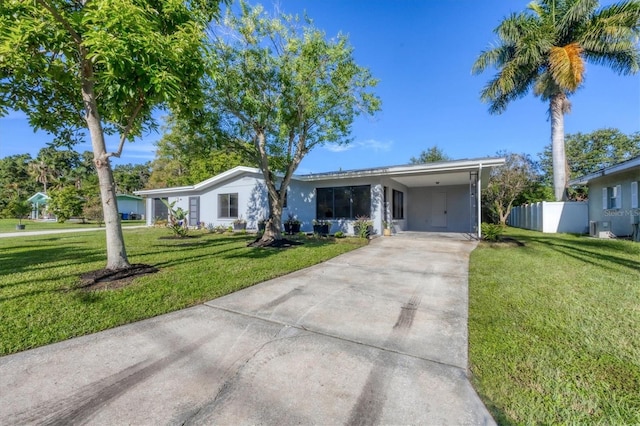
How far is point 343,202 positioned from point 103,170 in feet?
31.0

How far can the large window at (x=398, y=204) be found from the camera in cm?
1351

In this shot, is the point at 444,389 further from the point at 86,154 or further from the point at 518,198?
the point at 86,154

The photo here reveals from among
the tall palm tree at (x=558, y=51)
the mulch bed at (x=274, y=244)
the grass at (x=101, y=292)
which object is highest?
the tall palm tree at (x=558, y=51)

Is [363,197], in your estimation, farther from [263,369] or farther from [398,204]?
[263,369]

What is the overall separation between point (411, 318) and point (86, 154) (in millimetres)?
54636

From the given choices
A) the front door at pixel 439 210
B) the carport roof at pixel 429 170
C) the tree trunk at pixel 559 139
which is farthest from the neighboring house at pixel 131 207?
the tree trunk at pixel 559 139

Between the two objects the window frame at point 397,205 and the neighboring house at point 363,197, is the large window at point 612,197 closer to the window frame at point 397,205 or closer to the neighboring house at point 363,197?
the neighboring house at point 363,197

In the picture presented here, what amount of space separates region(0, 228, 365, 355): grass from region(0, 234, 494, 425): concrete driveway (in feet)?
1.35

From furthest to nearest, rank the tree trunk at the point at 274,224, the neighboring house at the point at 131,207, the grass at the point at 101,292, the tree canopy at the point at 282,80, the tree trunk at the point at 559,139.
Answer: the neighboring house at the point at 131,207, the tree trunk at the point at 559,139, the tree trunk at the point at 274,224, the tree canopy at the point at 282,80, the grass at the point at 101,292

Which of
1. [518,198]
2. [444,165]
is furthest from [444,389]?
[518,198]

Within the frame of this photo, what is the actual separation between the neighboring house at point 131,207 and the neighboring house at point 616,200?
143 feet

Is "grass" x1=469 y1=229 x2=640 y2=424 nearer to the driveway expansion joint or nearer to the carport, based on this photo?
the driveway expansion joint

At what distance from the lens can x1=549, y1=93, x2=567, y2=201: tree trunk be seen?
1410 centimetres

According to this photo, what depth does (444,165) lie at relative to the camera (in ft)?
32.4
